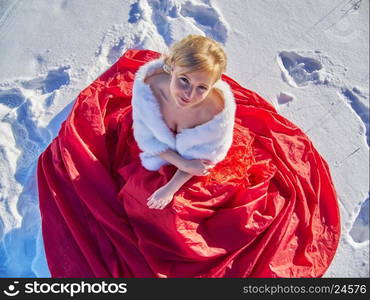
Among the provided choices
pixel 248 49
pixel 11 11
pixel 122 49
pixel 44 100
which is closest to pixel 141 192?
pixel 44 100

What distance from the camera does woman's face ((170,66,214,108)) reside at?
3.59ft

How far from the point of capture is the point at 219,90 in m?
1.25

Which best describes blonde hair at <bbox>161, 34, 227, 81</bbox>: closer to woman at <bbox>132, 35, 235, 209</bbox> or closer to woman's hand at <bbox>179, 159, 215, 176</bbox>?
woman at <bbox>132, 35, 235, 209</bbox>

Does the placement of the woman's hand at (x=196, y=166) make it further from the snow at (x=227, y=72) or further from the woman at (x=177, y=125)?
the snow at (x=227, y=72)

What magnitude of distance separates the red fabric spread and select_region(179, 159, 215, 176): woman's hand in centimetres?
6

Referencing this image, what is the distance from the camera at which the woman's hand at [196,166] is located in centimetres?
127

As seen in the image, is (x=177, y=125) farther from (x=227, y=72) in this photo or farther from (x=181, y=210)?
(x=227, y=72)

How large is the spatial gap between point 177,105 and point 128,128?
374mm

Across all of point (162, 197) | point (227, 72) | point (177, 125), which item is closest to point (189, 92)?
point (177, 125)

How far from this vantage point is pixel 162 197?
1.28 metres

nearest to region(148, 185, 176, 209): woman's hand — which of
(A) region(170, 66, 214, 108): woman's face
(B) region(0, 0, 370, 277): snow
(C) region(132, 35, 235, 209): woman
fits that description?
(C) region(132, 35, 235, 209): woman

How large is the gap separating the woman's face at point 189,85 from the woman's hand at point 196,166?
0.19m

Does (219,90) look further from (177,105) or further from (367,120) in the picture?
(367,120)

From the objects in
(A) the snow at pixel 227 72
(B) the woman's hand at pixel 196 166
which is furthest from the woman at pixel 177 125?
(A) the snow at pixel 227 72
